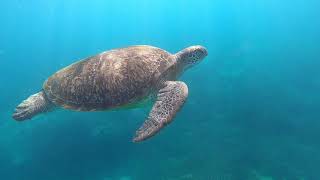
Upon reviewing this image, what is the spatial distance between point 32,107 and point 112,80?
267cm

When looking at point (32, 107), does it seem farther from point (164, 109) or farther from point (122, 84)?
point (164, 109)

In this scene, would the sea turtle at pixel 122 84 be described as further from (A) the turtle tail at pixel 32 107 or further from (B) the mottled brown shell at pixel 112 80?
(A) the turtle tail at pixel 32 107

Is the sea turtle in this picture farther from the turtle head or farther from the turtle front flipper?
the turtle head

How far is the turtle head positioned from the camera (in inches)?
334

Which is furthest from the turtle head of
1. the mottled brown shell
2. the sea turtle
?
the mottled brown shell

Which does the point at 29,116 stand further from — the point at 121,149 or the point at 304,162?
the point at 304,162

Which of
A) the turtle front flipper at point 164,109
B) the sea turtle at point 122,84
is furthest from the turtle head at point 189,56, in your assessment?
the turtle front flipper at point 164,109

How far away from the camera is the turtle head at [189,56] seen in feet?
27.9

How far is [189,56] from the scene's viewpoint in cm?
875

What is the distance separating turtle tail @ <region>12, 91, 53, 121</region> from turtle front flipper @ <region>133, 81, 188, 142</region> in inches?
127

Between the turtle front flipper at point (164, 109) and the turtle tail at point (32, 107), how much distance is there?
323 centimetres

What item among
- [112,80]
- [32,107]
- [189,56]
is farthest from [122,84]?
[32,107]

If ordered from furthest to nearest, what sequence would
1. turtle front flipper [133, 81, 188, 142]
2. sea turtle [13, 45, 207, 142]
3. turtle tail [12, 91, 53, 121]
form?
turtle tail [12, 91, 53, 121]
sea turtle [13, 45, 207, 142]
turtle front flipper [133, 81, 188, 142]

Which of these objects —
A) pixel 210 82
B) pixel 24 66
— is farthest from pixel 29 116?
pixel 24 66
